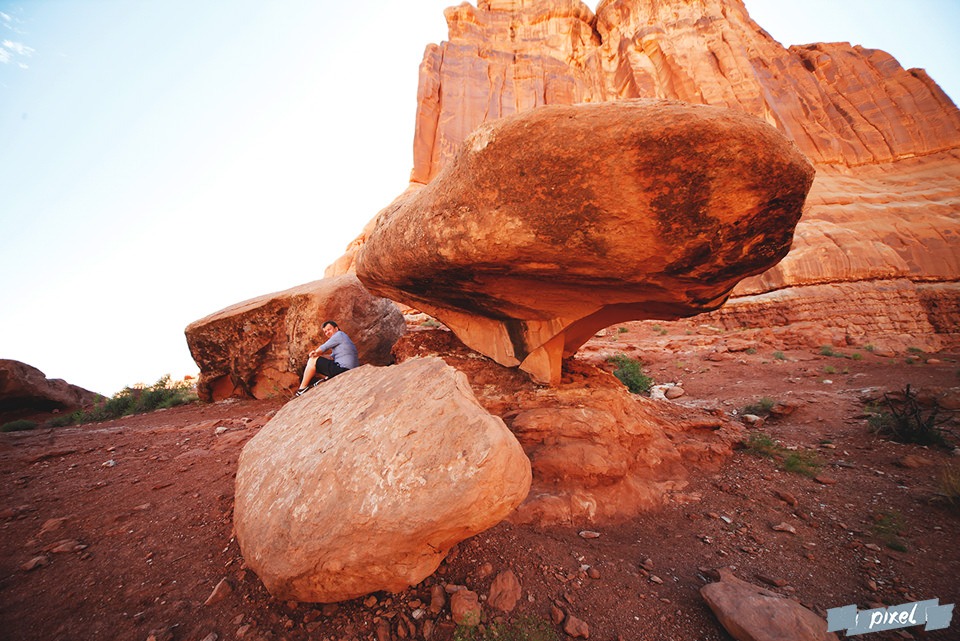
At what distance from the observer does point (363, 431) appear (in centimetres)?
228

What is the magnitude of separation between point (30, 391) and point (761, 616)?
51.8ft

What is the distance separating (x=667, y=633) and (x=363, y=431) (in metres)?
2.17

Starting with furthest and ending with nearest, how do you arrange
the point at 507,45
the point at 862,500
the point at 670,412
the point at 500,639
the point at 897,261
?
1. the point at 507,45
2. the point at 897,261
3. the point at 670,412
4. the point at 862,500
5. the point at 500,639

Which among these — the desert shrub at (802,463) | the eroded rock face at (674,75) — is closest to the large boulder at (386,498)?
the desert shrub at (802,463)

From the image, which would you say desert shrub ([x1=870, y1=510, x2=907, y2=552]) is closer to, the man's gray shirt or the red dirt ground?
the red dirt ground

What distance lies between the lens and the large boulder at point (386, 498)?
1.78 meters

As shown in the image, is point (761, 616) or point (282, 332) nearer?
point (761, 616)

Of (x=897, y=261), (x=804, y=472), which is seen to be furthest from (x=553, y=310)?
(x=897, y=261)

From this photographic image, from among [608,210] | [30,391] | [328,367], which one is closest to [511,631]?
[608,210]

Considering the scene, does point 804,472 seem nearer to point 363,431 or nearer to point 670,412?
point 670,412

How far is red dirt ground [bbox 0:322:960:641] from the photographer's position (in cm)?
209

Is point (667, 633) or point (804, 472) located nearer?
point (667, 633)

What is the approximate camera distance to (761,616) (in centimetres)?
195

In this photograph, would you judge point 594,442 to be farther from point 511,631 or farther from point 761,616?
point 511,631
